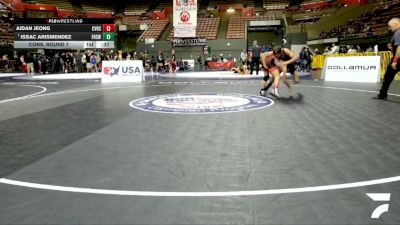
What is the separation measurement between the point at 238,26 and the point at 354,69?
26.8 meters

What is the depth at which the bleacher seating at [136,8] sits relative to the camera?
46.3 meters

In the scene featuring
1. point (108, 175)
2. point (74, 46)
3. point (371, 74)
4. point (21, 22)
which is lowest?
point (108, 175)

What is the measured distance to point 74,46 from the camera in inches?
605

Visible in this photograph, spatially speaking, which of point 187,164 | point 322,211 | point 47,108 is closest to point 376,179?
point 322,211

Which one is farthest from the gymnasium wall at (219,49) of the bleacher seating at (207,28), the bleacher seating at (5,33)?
the bleacher seating at (5,33)

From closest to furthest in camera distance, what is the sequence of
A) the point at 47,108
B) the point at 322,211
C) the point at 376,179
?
the point at 322,211, the point at 376,179, the point at 47,108

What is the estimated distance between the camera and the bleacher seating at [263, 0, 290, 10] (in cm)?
4144

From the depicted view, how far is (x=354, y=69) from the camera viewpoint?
12.8 metres

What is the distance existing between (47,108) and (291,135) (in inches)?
198

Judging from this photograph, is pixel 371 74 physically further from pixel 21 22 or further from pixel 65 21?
pixel 21 22

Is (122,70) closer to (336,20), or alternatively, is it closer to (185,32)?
(185,32)

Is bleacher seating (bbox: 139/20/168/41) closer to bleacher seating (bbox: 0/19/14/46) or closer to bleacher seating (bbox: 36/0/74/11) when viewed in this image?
bleacher seating (bbox: 36/0/74/11)

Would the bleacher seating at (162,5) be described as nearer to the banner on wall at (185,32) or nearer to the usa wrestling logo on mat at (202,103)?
the banner on wall at (185,32)
